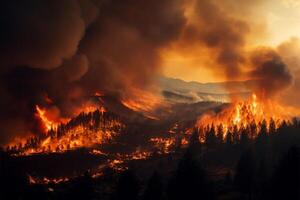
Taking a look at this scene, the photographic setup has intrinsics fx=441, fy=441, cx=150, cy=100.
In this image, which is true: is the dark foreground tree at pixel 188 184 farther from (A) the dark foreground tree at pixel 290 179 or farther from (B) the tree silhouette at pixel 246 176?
(B) the tree silhouette at pixel 246 176

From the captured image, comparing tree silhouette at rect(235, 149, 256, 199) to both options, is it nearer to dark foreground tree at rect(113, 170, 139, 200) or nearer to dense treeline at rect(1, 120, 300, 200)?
dense treeline at rect(1, 120, 300, 200)

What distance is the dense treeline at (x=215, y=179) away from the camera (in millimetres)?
62000

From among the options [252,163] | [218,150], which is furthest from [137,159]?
[252,163]

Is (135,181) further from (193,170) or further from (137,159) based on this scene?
(137,159)

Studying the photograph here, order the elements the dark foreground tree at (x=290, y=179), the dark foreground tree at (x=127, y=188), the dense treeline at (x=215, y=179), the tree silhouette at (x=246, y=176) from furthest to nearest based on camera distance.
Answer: the tree silhouette at (x=246, y=176) < the dark foreground tree at (x=127, y=188) < the dense treeline at (x=215, y=179) < the dark foreground tree at (x=290, y=179)

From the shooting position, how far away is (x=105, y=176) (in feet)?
488

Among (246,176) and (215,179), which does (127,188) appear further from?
(215,179)

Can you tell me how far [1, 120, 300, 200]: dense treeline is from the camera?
62.0m

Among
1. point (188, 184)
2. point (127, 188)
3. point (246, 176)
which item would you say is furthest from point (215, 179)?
point (188, 184)

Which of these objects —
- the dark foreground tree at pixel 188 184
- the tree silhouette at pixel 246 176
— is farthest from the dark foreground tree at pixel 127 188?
the tree silhouette at pixel 246 176

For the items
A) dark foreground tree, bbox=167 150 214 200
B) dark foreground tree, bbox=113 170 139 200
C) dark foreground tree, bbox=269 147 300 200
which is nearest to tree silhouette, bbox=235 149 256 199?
dark foreground tree, bbox=269 147 300 200

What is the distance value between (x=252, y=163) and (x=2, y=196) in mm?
50381

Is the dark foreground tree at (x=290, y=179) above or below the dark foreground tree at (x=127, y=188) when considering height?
above

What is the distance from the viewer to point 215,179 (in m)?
117
